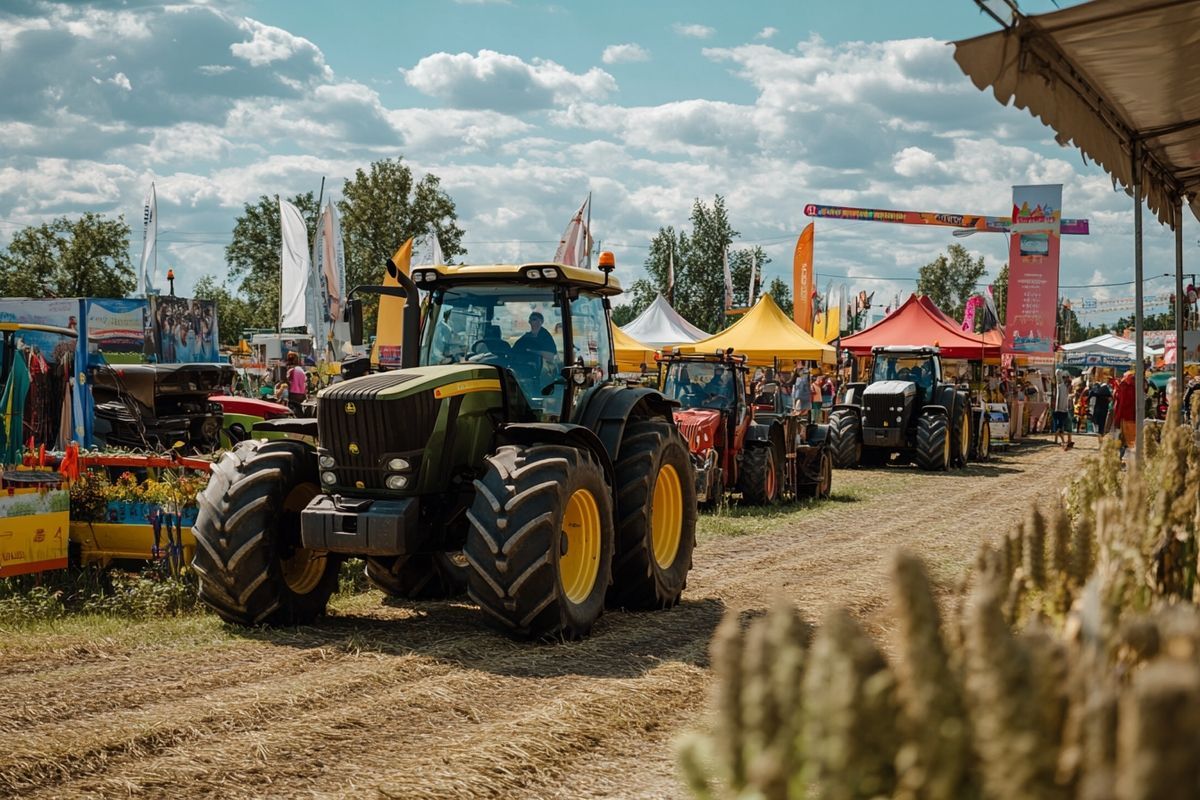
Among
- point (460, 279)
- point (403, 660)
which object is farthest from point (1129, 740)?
point (460, 279)

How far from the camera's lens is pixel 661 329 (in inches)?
1172

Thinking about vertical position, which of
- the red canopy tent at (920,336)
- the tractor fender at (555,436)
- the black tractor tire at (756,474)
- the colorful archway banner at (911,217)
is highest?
the colorful archway banner at (911,217)

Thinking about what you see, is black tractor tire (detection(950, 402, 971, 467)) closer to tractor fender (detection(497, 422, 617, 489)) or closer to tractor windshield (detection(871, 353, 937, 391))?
tractor windshield (detection(871, 353, 937, 391))

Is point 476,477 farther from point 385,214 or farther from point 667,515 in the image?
point 385,214

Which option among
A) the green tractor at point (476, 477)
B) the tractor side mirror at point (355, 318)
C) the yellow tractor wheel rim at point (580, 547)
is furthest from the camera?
the tractor side mirror at point (355, 318)

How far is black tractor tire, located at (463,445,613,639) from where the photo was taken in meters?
6.22

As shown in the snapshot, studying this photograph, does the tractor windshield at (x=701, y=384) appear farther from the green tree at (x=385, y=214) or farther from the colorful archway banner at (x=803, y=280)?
the green tree at (x=385, y=214)

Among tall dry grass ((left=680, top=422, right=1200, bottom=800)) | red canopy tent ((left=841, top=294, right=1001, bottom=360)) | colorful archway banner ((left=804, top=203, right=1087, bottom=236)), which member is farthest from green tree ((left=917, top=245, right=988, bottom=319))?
tall dry grass ((left=680, top=422, right=1200, bottom=800))

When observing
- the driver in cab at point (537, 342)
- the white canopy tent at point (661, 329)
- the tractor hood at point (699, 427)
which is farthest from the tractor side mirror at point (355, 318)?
the white canopy tent at point (661, 329)

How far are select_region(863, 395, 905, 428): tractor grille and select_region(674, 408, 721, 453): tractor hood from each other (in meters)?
7.37

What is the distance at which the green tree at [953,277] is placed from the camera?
291 ft

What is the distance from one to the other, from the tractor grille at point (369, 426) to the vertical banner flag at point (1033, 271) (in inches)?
725

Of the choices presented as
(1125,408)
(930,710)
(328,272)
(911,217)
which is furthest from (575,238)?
(911,217)

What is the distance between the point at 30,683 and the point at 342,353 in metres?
15.9
